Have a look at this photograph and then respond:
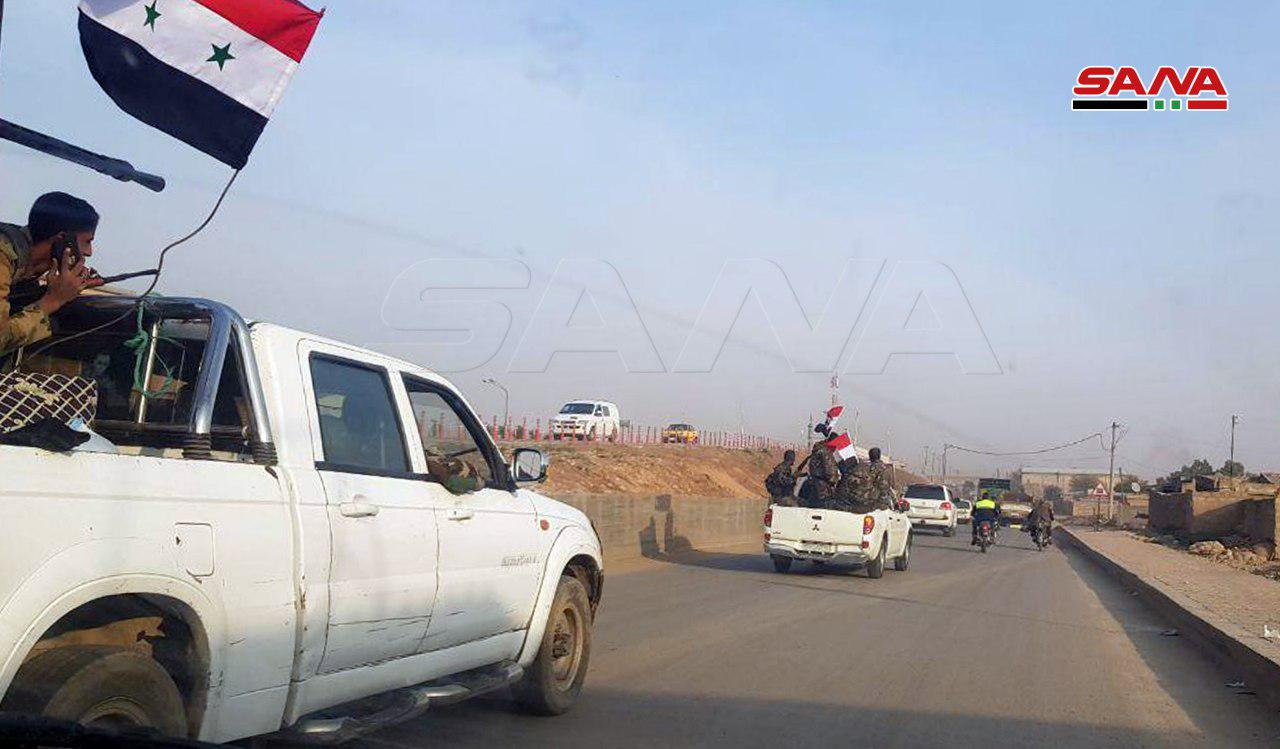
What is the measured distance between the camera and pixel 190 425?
4.23 meters

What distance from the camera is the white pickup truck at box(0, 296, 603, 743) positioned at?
137 inches

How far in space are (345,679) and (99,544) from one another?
1570 mm

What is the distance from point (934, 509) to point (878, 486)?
19743 millimetres

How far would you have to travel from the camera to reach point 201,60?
17.9 ft

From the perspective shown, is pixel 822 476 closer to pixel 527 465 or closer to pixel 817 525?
pixel 817 525

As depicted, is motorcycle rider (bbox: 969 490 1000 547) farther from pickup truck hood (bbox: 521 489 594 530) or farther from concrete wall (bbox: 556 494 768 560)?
pickup truck hood (bbox: 521 489 594 530)

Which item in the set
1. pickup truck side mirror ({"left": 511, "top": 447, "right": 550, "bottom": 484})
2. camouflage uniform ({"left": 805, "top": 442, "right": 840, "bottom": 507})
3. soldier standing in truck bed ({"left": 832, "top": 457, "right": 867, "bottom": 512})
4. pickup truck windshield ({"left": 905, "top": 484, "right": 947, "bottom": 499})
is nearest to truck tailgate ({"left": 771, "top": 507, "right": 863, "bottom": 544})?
soldier standing in truck bed ({"left": 832, "top": 457, "right": 867, "bottom": 512})

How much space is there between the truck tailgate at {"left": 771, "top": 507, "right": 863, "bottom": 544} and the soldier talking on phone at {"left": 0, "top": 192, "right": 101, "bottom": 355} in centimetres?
1453

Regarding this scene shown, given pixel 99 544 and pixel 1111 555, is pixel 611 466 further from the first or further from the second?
pixel 99 544

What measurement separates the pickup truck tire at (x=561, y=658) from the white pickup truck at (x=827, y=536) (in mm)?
11035

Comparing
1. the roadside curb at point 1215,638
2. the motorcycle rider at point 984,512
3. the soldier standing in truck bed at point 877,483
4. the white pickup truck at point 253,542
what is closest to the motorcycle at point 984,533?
the motorcycle rider at point 984,512

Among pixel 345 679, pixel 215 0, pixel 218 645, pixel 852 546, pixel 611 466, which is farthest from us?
pixel 611 466

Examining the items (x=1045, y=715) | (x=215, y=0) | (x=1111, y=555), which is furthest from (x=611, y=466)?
(x=215, y=0)

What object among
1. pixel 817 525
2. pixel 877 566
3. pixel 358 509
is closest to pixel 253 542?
pixel 358 509
